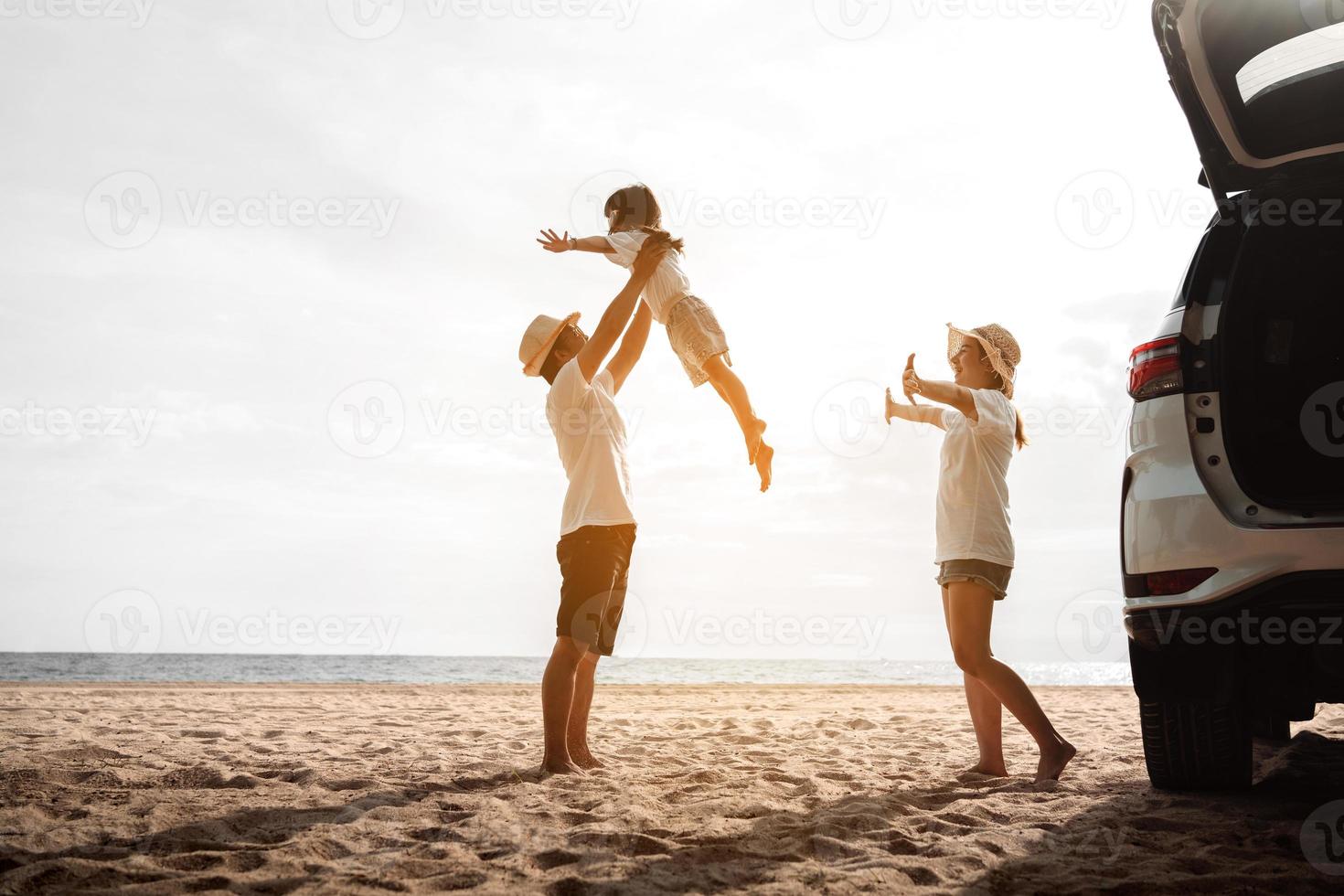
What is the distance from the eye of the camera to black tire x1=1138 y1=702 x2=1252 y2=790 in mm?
3637

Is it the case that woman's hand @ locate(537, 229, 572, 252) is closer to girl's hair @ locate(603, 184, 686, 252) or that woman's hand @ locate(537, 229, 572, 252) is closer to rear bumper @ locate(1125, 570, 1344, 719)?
girl's hair @ locate(603, 184, 686, 252)

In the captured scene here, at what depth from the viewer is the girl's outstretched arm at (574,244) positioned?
4883 mm

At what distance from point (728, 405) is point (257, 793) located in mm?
2915

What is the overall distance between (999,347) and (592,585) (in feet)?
7.77

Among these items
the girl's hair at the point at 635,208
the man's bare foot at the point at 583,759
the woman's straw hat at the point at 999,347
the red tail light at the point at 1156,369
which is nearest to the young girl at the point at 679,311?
the girl's hair at the point at 635,208

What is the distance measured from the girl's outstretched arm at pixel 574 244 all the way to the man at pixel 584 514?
234 mm

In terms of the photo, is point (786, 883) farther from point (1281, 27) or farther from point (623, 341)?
point (1281, 27)

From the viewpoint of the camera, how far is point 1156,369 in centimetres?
347

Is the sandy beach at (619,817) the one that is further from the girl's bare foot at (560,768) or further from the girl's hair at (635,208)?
the girl's hair at (635,208)

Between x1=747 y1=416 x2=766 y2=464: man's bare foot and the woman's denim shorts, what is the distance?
112cm

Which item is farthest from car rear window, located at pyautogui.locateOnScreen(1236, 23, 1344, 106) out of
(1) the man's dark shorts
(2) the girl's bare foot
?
(2) the girl's bare foot

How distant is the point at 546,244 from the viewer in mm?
4895

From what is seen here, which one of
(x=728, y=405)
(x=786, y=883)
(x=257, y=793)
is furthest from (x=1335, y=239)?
(x=257, y=793)

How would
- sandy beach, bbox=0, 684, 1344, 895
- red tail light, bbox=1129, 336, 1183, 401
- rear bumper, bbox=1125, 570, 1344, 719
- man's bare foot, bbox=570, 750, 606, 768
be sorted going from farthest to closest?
1. man's bare foot, bbox=570, 750, 606, 768
2. red tail light, bbox=1129, 336, 1183, 401
3. rear bumper, bbox=1125, 570, 1344, 719
4. sandy beach, bbox=0, 684, 1344, 895
